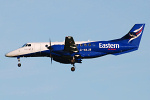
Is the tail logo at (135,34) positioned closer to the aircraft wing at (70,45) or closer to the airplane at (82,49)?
the airplane at (82,49)

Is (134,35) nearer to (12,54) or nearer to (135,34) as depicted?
(135,34)

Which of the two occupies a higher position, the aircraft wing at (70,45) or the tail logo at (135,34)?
the tail logo at (135,34)

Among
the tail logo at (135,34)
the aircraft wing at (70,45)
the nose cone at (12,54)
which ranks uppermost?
the tail logo at (135,34)

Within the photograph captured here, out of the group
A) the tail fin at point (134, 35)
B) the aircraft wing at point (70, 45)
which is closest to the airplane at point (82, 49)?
the tail fin at point (134, 35)

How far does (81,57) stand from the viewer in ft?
161

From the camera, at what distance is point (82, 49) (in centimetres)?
4938

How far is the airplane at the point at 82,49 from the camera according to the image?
48312 millimetres

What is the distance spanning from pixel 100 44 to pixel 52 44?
7114 millimetres

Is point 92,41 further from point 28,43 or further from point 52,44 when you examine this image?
point 28,43

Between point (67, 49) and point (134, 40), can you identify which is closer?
point (67, 49)

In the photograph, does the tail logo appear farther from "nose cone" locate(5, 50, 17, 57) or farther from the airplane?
"nose cone" locate(5, 50, 17, 57)

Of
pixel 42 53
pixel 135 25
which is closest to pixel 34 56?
pixel 42 53

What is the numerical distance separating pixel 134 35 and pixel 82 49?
333 inches

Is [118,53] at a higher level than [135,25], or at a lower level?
lower
